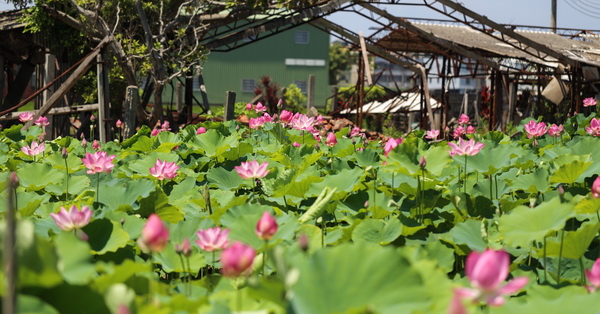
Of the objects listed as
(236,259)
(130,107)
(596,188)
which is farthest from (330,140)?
(130,107)

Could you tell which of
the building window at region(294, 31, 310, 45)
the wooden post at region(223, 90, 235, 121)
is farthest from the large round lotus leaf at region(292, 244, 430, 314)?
the building window at region(294, 31, 310, 45)

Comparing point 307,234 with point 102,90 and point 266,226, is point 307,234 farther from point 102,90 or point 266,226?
point 102,90

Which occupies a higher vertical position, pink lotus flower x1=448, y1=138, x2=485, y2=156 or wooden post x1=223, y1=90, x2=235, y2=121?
pink lotus flower x1=448, y1=138, x2=485, y2=156

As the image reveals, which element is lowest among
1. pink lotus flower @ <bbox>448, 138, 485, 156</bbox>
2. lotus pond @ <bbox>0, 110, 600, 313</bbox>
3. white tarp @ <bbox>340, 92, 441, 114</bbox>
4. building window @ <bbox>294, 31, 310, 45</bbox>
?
white tarp @ <bbox>340, 92, 441, 114</bbox>

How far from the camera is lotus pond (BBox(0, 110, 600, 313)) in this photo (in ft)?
3.51

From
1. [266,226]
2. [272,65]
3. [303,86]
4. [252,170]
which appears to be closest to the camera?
[266,226]

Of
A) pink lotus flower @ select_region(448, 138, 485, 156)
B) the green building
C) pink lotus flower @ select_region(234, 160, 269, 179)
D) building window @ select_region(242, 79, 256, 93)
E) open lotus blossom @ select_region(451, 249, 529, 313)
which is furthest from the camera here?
building window @ select_region(242, 79, 256, 93)

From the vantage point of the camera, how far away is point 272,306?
1.31 meters

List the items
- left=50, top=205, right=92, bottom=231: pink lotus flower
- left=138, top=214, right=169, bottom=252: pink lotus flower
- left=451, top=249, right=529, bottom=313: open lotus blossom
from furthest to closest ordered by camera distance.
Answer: left=50, top=205, right=92, bottom=231: pink lotus flower → left=138, top=214, right=169, bottom=252: pink lotus flower → left=451, top=249, right=529, bottom=313: open lotus blossom

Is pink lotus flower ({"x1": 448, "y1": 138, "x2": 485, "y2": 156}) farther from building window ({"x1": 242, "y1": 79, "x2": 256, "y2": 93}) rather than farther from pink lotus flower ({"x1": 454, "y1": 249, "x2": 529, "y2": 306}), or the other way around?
building window ({"x1": 242, "y1": 79, "x2": 256, "y2": 93})

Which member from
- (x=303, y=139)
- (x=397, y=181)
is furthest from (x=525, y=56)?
(x=397, y=181)

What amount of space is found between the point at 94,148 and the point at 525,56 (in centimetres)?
1453

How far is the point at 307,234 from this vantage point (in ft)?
6.72

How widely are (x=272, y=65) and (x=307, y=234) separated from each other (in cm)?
3592
